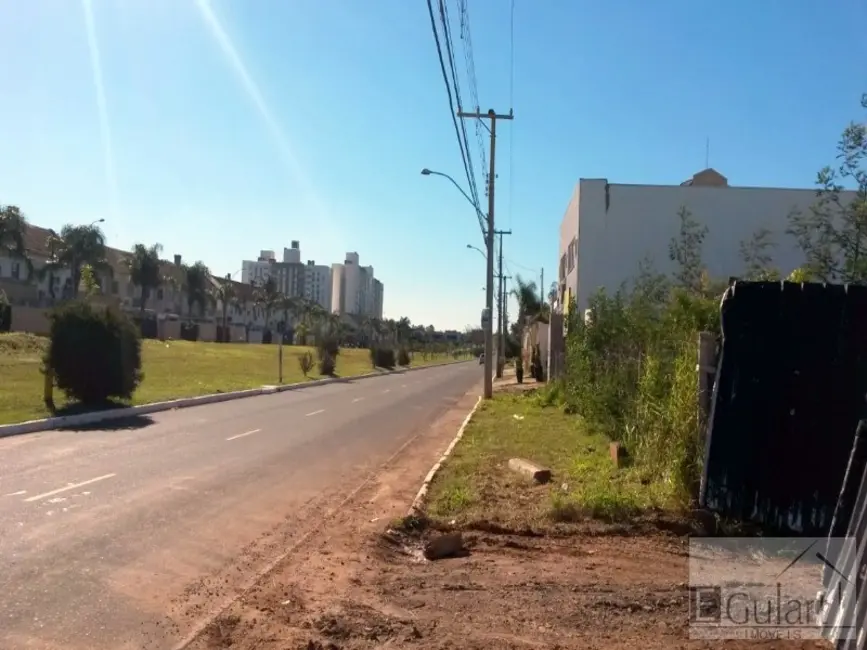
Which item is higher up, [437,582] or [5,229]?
[5,229]

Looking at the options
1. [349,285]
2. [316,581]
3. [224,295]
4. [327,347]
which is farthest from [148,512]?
[349,285]

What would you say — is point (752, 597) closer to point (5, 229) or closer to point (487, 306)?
point (487, 306)

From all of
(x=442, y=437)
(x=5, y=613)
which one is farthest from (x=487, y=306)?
(x=5, y=613)

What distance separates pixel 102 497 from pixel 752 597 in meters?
7.75

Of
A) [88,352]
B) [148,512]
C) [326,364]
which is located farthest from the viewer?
[326,364]

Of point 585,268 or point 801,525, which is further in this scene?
point 585,268

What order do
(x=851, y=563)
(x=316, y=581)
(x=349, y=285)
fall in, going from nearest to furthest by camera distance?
(x=851, y=563), (x=316, y=581), (x=349, y=285)

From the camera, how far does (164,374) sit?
3775cm

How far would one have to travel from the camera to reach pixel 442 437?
19.8 meters

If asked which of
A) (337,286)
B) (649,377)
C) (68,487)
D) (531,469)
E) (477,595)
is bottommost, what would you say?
(68,487)

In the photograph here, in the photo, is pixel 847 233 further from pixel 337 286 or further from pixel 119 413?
pixel 337 286

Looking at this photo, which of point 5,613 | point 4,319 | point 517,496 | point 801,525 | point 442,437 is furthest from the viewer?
point 4,319

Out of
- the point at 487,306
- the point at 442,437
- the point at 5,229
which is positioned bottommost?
the point at 442,437

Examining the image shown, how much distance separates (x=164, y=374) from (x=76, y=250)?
40610mm
